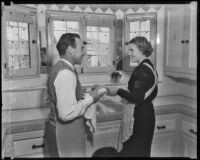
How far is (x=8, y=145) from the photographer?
1.07 metres

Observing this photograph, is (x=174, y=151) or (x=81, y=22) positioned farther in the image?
(x=174, y=151)

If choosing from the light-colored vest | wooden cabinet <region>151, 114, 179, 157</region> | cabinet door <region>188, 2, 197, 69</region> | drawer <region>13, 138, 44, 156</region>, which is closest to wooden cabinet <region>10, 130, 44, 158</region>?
drawer <region>13, 138, 44, 156</region>

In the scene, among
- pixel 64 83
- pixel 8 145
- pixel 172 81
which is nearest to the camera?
pixel 64 83

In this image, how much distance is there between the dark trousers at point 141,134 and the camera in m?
1.11

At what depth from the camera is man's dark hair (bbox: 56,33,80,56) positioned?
999 millimetres

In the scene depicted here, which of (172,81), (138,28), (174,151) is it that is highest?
(138,28)

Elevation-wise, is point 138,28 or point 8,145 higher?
point 138,28

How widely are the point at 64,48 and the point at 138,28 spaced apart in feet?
1.28

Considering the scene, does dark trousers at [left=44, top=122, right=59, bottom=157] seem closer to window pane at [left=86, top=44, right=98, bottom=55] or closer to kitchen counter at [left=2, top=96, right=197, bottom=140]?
kitchen counter at [left=2, top=96, right=197, bottom=140]

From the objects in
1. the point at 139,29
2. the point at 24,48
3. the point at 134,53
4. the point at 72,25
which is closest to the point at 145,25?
the point at 139,29

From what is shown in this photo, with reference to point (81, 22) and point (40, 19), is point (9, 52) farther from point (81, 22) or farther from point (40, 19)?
point (81, 22)

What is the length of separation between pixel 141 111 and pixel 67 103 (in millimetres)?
383

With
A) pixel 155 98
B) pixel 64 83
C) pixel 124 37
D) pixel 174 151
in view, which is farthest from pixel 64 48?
pixel 174 151

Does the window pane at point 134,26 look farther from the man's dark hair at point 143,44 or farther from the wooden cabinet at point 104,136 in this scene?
the wooden cabinet at point 104,136
